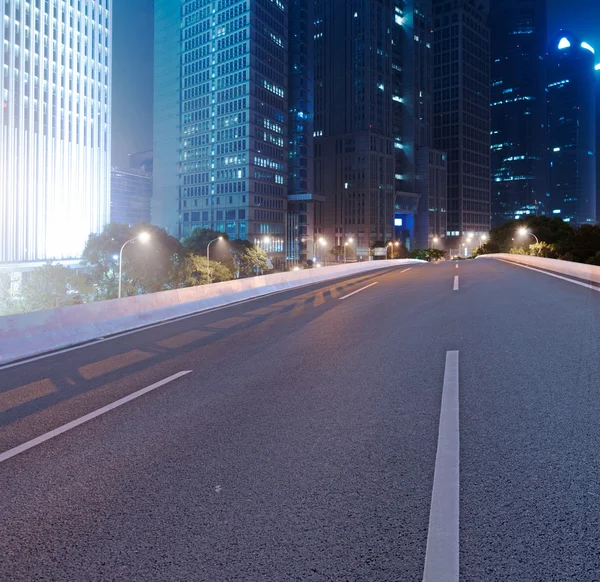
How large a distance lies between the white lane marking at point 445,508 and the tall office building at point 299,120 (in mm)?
149486

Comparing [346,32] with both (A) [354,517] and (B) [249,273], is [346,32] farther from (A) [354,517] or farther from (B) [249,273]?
(A) [354,517]

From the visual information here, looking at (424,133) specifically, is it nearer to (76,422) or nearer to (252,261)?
(252,261)

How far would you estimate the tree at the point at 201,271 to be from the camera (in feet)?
255

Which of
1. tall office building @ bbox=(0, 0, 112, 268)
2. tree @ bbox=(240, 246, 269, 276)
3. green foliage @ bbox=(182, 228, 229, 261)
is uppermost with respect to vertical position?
tall office building @ bbox=(0, 0, 112, 268)

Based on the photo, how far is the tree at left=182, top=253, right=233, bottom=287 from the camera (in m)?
77.7

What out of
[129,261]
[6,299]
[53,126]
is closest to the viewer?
[6,299]

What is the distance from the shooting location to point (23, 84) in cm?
8694

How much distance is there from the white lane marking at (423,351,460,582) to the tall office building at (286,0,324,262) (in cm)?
14949

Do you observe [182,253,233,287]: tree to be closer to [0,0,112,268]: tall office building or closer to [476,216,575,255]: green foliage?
[0,0,112,268]: tall office building

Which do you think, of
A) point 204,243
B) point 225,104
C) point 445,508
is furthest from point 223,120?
point 445,508

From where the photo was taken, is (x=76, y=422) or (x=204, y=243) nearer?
(x=76, y=422)

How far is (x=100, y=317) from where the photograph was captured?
12.7 meters

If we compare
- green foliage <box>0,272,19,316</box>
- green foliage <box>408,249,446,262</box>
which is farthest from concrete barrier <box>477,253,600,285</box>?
green foliage <box>408,249,446,262</box>

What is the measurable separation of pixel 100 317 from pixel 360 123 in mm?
170733
